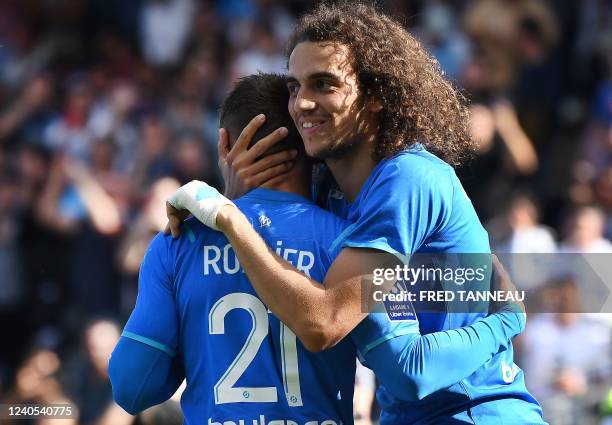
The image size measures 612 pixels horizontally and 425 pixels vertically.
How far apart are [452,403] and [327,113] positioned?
3.50 feet

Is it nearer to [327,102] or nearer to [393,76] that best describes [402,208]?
[327,102]

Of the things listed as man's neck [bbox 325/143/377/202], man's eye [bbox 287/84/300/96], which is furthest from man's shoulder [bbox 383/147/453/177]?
man's eye [bbox 287/84/300/96]

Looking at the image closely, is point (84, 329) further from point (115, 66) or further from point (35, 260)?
point (115, 66)

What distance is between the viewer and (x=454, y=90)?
173 inches

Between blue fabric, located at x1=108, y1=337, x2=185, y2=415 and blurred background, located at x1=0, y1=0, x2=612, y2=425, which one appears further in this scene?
blurred background, located at x1=0, y1=0, x2=612, y2=425

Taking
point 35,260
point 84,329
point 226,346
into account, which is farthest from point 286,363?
point 35,260

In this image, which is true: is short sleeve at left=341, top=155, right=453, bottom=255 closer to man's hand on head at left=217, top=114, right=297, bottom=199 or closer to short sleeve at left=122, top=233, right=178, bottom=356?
man's hand on head at left=217, top=114, right=297, bottom=199

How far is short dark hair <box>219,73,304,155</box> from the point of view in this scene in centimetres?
399

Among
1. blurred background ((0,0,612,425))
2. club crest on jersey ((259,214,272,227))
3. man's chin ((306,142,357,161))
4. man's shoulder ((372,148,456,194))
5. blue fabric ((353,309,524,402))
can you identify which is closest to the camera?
blue fabric ((353,309,524,402))

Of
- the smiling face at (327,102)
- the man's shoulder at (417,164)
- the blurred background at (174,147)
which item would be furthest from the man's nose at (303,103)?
the blurred background at (174,147)

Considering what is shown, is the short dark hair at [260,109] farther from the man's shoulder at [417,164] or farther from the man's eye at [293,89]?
the man's shoulder at [417,164]

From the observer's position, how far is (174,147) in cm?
1030

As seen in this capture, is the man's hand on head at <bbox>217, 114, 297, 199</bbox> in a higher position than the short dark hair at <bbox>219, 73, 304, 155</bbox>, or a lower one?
lower

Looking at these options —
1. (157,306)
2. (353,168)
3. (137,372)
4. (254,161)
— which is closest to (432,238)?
(353,168)
